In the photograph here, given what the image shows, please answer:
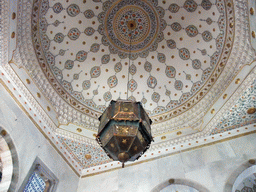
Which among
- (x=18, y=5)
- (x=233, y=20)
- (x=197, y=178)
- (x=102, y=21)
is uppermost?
(x=102, y=21)

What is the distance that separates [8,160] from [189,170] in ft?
10.8

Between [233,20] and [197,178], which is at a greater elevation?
[233,20]

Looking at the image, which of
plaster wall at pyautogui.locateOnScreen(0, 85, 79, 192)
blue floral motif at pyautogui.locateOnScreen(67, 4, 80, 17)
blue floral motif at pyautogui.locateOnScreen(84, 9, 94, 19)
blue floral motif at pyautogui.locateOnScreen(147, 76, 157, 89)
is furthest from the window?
blue floral motif at pyautogui.locateOnScreen(84, 9, 94, 19)

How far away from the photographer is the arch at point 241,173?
4.18m

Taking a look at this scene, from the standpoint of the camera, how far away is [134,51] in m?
6.28

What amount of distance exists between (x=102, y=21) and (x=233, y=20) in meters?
3.07

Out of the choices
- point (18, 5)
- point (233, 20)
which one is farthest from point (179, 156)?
point (18, 5)

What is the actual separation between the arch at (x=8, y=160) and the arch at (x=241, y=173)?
140 inches

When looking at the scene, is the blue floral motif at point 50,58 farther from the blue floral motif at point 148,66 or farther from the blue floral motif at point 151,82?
the blue floral motif at point 151,82

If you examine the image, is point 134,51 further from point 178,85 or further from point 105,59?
point 178,85

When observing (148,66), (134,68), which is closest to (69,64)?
(134,68)

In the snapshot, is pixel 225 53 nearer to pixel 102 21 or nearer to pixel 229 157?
pixel 229 157

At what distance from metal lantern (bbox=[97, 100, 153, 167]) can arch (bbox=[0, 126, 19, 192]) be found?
1.55 meters

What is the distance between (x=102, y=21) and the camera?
6.04 m
